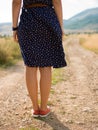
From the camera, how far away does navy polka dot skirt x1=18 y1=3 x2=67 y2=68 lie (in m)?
4.75

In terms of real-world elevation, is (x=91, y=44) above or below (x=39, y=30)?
below

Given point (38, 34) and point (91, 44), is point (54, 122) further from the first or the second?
point (91, 44)

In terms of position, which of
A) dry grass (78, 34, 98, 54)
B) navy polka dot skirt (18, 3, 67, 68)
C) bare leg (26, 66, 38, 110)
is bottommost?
dry grass (78, 34, 98, 54)

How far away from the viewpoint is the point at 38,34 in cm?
475

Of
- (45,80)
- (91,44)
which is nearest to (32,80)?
(45,80)

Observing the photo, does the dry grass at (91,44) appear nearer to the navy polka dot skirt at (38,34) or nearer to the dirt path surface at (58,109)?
the dirt path surface at (58,109)

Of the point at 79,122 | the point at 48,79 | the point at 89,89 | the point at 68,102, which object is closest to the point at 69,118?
the point at 79,122

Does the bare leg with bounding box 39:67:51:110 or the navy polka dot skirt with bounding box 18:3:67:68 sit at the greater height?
the navy polka dot skirt with bounding box 18:3:67:68

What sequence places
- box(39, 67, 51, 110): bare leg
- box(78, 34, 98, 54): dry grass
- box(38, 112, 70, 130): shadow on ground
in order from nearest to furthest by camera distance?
1. box(38, 112, 70, 130): shadow on ground
2. box(39, 67, 51, 110): bare leg
3. box(78, 34, 98, 54): dry grass

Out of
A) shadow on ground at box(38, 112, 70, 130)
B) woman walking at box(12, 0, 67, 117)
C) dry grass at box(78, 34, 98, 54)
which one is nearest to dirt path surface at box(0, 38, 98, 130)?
shadow on ground at box(38, 112, 70, 130)

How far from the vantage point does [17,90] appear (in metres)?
7.55

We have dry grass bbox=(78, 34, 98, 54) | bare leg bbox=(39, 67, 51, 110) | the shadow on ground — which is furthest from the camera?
dry grass bbox=(78, 34, 98, 54)

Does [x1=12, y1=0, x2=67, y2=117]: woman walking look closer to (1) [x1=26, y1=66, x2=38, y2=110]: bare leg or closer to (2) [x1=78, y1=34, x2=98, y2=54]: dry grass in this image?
(1) [x1=26, y1=66, x2=38, y2=110]: bare leg

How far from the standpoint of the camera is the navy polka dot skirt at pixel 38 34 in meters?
4.75
